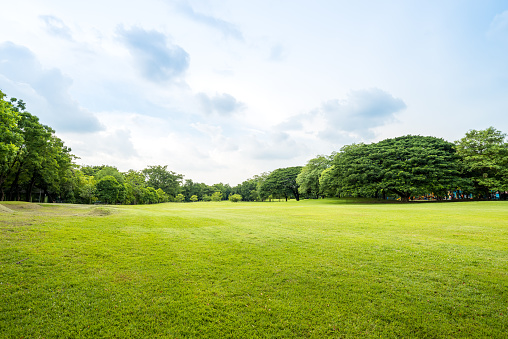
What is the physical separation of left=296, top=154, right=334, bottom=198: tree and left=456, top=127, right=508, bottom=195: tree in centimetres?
2679

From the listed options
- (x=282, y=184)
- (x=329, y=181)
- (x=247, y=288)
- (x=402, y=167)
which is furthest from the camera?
(x=282, y=184)

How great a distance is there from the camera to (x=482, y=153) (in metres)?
39.1

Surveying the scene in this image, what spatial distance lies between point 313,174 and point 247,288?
177 feet

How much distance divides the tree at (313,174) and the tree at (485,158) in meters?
26.8

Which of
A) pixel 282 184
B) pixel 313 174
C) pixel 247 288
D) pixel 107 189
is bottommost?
pixel 247 288

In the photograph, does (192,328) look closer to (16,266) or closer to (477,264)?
(16,266)

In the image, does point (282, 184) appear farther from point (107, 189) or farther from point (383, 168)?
point (107, 189)

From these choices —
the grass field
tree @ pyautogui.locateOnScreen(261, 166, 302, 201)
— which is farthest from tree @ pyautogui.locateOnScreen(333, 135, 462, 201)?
the grass field

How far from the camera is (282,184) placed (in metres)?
77.1

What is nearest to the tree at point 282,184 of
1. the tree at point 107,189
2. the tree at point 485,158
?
the tree at point 485,158

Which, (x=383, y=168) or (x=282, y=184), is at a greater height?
(x=383, y=168)

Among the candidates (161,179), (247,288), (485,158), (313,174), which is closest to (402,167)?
(485,158)

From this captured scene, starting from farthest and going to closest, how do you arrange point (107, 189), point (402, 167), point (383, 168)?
point (107, 189), point (383, 168), point (402, 167)

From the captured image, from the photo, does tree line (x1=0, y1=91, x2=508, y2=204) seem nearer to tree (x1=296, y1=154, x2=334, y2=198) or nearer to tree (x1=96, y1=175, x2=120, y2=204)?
tree (x1=96, y1=175, x2=120, y2=204)
